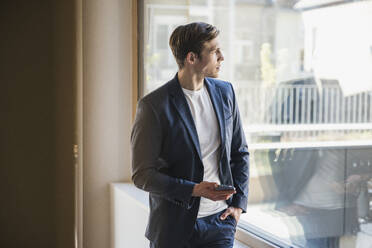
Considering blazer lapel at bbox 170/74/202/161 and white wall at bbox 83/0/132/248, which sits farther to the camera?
white wall at bbox 83/0/132/248

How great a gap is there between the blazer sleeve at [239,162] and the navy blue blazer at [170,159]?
8 cm

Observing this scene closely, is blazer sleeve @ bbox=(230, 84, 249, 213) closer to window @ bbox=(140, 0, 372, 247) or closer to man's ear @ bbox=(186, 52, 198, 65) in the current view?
man's ear @ bbox=(186, 52, 198, 65)

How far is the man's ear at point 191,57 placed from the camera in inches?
74.9

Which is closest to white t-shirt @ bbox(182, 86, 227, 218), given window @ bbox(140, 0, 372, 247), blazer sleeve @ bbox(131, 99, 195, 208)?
blazer sleeve @ bbox(131, 99, 195, 208)

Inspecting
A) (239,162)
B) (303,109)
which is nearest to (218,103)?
(239,162)

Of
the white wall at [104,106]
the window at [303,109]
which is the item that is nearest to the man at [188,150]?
the window at [303,109]

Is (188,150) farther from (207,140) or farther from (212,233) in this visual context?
(212,233)

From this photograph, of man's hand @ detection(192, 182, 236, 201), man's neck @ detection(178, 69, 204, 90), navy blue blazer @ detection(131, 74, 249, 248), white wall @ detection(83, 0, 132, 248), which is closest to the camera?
man's hand @ detection(192, 182, 236, 201)

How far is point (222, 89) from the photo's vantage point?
2039mm

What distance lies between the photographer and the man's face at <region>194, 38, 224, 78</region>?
74.7 inches

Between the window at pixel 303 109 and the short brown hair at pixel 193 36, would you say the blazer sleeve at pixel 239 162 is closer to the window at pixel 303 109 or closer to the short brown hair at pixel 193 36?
the short brown hair at pixel 193 36

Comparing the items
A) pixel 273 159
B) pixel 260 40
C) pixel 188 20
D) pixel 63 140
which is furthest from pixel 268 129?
pixel 63 140

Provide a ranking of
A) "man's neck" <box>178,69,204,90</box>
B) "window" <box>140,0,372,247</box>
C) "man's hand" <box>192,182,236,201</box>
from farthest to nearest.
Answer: "window" <box>140,0,372,247</box>, "man's neck" <box>178,69,204,90</box>, "man's hand" <box>192,182,236,201</box>

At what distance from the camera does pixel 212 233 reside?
191 cm
